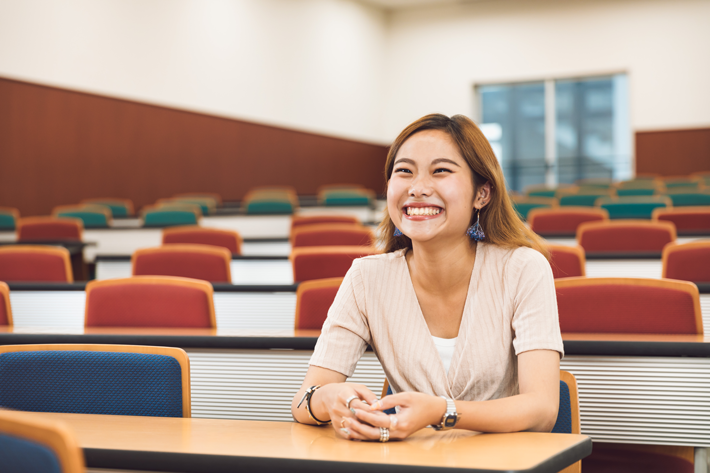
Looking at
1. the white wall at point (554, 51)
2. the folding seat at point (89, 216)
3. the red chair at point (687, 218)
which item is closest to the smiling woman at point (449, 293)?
the red chair at point (687, 218)

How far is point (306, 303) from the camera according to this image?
2189 millimetres

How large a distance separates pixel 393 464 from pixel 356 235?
3230 mm

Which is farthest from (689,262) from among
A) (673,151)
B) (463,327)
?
(673,151)

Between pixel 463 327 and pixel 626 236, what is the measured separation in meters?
2.51

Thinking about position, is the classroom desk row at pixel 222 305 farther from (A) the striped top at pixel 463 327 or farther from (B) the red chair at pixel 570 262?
A: (A) the striped top at pixel 463 327

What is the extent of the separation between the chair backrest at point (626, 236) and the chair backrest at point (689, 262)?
0.93 metres

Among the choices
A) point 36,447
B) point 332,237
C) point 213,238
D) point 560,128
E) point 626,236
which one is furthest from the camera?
point 560,128

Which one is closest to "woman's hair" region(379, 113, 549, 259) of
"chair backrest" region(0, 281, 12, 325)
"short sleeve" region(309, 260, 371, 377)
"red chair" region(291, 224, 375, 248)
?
"short sleeve" region(309, 260, 371, 377)

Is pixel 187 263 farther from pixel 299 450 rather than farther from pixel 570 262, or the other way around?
pixel 299 450

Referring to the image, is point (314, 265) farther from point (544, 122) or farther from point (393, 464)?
point (544, 122)

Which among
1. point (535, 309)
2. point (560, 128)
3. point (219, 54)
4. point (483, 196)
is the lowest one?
point (535, 309)

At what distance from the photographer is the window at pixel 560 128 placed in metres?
12.2

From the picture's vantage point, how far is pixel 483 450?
41.6 inches

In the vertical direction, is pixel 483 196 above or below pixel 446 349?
above
